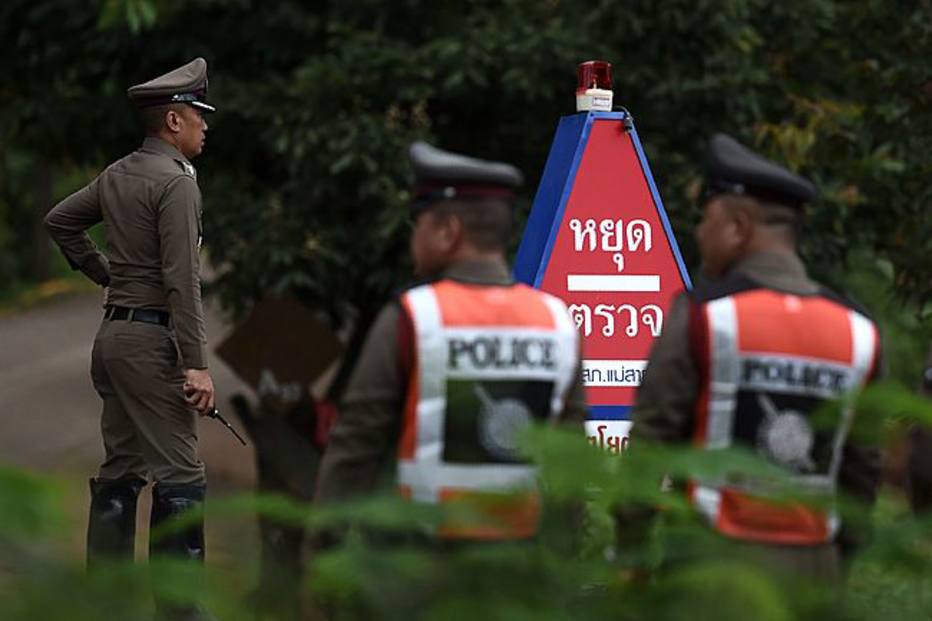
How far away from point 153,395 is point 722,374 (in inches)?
133

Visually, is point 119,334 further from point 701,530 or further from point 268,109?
point 268,109

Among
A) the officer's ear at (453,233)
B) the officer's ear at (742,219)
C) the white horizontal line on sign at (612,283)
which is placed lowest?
the white horizontal line on sign at (612,283)

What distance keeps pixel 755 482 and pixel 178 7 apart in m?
13.5

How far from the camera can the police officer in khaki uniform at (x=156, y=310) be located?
706 cm

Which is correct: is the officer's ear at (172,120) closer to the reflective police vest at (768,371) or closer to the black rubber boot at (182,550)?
the reflective police vest at (768,371)

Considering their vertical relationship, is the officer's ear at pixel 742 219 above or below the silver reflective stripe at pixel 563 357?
above

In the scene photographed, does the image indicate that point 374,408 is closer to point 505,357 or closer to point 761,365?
→ point 505,357

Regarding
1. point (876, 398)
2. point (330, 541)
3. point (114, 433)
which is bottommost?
point (114, 433)

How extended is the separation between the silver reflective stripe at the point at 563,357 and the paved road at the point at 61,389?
950cm

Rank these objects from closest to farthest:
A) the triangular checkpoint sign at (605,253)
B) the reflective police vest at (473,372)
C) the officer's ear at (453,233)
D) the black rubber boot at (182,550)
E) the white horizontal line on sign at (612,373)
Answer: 1. the black rubber boot at (182,550)
2. the reflective police vest at (473,372)
3. the officer's ear at (453,233)
4. the triangular checkpoint sign at (605,253)
5. the white horizontal line on sign at (612,373)

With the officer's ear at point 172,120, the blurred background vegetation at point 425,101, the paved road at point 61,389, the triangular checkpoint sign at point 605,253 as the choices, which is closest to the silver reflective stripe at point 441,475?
the officer's ear at point 172,120

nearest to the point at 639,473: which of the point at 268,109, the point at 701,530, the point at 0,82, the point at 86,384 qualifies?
the point at 701,530

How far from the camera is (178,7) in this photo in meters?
16.0

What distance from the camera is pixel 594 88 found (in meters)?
7.76
